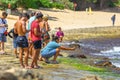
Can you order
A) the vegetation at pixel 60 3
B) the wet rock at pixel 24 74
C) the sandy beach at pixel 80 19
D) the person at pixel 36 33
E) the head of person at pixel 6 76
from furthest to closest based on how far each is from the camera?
the sandy beach at pixel 80 19
the vegetation at pixel 60 3
the person at pixel 36 33
the wet rock at pixel 24 74
the head of person at pixel 6 76

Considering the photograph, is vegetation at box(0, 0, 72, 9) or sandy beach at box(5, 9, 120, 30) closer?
vegetation at box(0, 0, 72, 9)

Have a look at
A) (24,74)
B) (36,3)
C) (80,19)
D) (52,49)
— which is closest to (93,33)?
(80,19)

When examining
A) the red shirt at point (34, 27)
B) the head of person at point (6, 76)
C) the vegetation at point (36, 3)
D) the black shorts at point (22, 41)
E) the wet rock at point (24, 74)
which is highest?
the head of person at point (6, 76)

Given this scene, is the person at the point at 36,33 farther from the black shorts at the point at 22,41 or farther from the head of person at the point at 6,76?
the head of person at the point at 6,76

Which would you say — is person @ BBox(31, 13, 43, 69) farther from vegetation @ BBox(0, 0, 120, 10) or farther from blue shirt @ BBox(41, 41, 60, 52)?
vegetation @ BBox(0, 0, 120, 10)

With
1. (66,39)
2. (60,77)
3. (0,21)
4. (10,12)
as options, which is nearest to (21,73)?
(60,77)

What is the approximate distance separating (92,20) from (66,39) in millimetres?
18155

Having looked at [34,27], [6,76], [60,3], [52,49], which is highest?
[6,76]

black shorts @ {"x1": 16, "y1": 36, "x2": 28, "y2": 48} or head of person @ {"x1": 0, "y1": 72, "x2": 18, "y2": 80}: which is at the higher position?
head of person @ {"x1": 0, "y1": 72, "x2": 18, "y2": 80}

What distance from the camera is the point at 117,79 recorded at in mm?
12930

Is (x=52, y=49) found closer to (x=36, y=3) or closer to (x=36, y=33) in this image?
(x=36, y=33)

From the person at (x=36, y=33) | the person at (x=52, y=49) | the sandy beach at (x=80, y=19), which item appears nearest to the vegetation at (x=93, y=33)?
the sandy beach at (x=80, y=19)

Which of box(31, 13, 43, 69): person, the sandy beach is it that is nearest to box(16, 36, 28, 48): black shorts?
box(31, 13, 43, 69): person

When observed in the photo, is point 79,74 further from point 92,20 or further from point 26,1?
point 92,20
